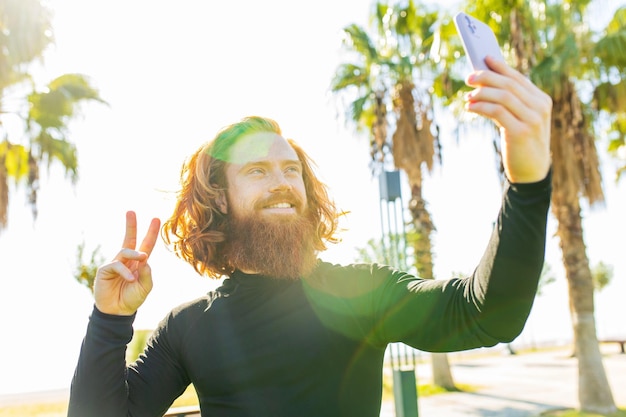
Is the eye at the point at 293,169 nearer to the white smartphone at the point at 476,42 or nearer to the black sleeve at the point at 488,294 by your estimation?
the black sleeve at the point at 488,294

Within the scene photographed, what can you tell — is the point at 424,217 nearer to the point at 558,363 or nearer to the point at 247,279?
the point at 558,363

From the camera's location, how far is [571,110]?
9.73 m

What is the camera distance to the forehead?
6.95ft

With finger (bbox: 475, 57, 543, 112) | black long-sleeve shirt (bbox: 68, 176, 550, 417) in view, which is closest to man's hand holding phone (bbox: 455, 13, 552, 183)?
finger (bbox: 475, 57, 543, 112)

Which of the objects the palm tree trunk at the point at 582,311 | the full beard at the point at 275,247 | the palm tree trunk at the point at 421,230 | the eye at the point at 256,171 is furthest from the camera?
the palm tree trunk at the point at 421,230

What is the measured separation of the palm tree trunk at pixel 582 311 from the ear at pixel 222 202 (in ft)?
28.8

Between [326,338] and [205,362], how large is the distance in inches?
15.7

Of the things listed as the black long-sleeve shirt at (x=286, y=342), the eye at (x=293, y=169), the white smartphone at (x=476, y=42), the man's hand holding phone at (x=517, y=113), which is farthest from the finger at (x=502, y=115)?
the eye at (x=293, y=169)

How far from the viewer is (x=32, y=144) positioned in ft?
37.9

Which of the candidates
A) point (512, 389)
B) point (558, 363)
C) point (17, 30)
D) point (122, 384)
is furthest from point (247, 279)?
point (558, 363)

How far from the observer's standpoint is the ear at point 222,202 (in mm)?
2271

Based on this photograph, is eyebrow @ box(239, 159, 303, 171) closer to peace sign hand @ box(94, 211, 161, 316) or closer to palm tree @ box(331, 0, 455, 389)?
peace sign hand @ box(94, 211, 161, 316)

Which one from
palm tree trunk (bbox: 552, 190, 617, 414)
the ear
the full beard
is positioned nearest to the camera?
the full beard

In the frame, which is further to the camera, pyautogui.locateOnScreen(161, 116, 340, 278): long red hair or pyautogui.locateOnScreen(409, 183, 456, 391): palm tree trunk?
pyautogui.locateOnScreen(409, 183, 456, 391): palm tree trunk
